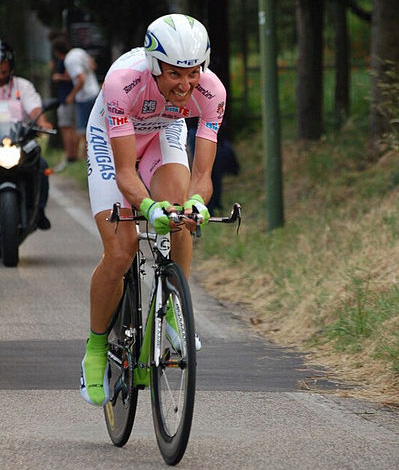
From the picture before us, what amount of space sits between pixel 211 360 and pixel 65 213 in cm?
898

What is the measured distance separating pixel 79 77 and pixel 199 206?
1588 cm

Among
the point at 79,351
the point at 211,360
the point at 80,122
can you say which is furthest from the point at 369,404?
the point at 80,122

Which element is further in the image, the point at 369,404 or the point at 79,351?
the point at 79,351

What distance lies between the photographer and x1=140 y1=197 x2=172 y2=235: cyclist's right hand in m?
5.69

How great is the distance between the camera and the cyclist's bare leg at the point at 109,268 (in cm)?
620

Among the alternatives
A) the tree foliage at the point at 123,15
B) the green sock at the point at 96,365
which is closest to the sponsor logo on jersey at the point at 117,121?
the green sock at the point at 96,365

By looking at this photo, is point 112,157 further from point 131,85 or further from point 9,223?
point 9,223

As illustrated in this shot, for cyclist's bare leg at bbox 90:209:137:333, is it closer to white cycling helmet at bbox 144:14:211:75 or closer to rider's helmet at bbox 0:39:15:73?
white cycling helmet at bbox 144:14:211:75

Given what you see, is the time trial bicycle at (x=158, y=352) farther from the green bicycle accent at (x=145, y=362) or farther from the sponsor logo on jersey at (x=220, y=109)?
the sponsor logo on jersey at (x=220, y=109)

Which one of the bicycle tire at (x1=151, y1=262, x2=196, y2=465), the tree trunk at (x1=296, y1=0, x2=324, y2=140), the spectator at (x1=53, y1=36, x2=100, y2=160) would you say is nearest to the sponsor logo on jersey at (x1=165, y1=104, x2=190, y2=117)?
the bicycle tire at (x1=151, y1=262, x2=196, y2=465)

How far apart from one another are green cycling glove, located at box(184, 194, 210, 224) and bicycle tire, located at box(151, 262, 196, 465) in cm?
25

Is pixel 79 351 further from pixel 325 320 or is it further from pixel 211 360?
pixel 325 320

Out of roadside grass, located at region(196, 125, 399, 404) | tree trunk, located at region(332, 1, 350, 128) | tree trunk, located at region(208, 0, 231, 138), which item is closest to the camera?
roadside grass, located at region(196, 125, 399, 404)

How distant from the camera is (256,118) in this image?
1062 inches
